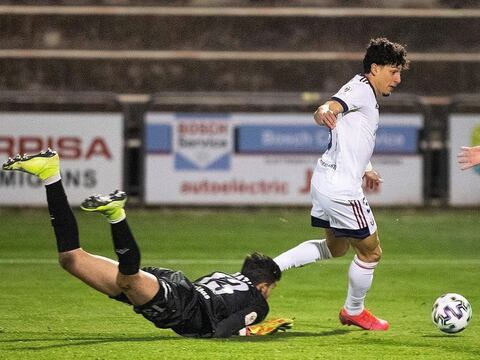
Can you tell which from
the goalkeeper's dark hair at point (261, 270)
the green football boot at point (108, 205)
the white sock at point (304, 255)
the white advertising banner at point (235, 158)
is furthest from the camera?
the white advertising banner at point (235, 158)

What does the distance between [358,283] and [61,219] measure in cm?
222

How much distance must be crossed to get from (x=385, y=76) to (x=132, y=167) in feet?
30.4

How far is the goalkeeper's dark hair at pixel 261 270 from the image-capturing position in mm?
8727

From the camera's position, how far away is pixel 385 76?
9.23 m

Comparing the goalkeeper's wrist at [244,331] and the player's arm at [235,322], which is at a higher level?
the player's arm at [235,322]

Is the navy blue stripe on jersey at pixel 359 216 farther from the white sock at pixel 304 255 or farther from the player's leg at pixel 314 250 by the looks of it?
the white sock at pixel 304 255

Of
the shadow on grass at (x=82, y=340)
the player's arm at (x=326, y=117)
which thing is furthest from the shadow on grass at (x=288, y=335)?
the player's arm at (x=326, y=117)

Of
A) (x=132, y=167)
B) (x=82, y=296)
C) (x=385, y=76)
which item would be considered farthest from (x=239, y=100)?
(x=385, y=76)

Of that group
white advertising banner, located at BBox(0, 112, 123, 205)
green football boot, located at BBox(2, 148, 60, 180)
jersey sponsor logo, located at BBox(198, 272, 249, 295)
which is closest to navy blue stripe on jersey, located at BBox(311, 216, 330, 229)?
jersey sponsor logo, located at BBox(198, 272, 249, 295)

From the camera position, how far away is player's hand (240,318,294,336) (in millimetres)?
8641

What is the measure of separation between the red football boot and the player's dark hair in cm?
175

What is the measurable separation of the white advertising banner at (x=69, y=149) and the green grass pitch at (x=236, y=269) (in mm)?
406

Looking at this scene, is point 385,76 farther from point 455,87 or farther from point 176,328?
point 455,87

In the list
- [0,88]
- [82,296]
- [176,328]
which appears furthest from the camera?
[0,88]
